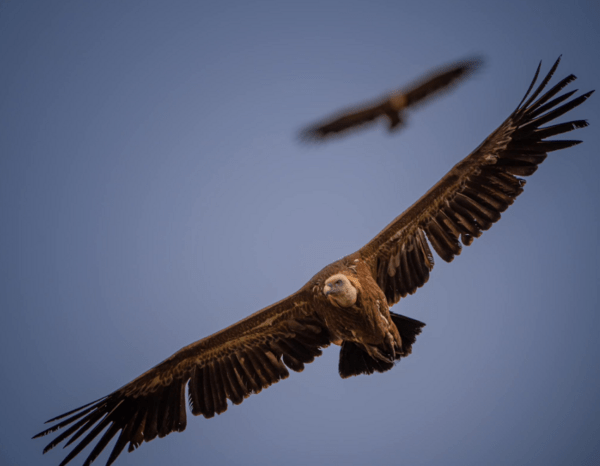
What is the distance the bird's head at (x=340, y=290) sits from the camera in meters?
5.79

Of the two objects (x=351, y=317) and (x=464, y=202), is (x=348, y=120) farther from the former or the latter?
(x=351, y=317)

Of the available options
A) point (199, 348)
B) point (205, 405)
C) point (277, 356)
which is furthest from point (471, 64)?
point (205, 405)

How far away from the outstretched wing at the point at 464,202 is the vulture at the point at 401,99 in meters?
1.65

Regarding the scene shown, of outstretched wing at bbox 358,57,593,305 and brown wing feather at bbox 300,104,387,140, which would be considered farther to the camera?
brown wing feather at bbox 300,104,387,140

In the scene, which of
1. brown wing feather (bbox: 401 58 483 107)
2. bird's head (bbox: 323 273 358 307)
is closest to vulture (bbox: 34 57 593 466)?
bird's head (bbox: 323 273 358 307)

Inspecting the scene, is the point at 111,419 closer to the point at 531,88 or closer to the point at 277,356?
the point at 277,356

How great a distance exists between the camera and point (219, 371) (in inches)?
275

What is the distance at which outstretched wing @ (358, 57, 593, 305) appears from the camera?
6113 millimetres

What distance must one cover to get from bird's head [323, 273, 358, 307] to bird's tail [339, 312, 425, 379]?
2.73 ft

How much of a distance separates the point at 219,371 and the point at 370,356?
211 centimetres

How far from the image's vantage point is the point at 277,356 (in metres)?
6.91

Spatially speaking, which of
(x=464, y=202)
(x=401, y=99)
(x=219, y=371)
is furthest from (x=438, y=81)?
(x=219, y=371)

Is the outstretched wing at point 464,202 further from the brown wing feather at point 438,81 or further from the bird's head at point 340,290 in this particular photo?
the brown wing feather at point 438,81

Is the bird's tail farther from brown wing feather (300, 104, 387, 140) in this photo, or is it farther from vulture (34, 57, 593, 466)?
brown wing feather (300, 104, 387, 140)
